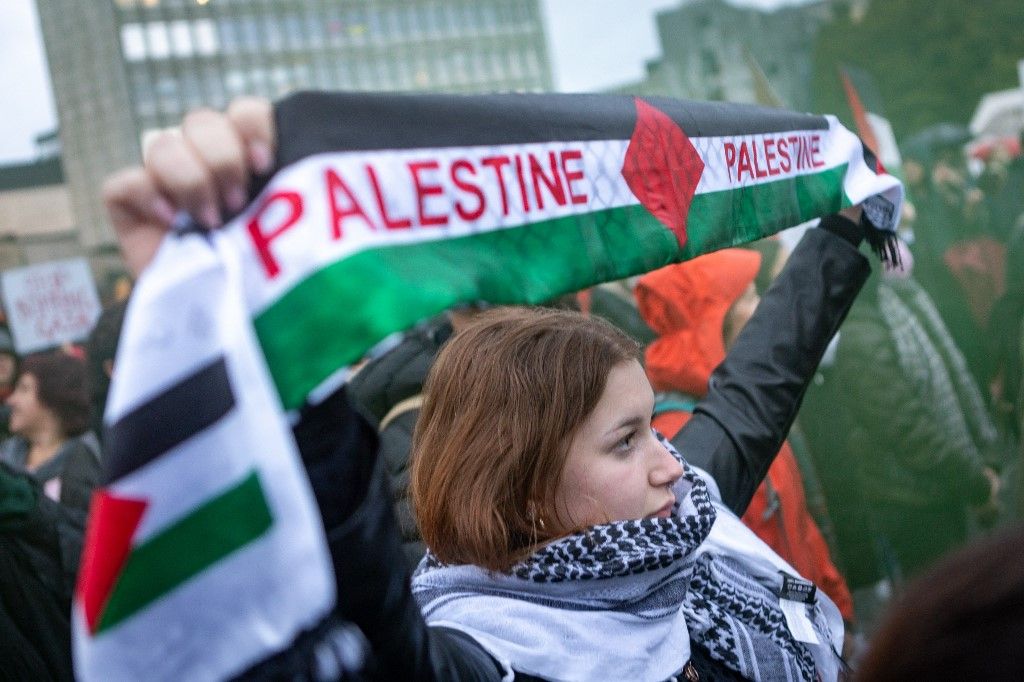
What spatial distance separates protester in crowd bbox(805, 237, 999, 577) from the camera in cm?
376

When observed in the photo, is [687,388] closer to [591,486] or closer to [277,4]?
[591,486]

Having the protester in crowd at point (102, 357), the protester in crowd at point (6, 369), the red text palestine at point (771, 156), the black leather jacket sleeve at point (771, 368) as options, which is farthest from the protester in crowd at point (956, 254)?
the protester in crowd at point (6, 369)

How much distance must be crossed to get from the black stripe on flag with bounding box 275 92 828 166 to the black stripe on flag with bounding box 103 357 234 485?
216mm

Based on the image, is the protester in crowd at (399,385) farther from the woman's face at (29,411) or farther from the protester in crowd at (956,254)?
the protester in crowd at (956,254)

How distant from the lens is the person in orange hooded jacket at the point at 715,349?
284 cm

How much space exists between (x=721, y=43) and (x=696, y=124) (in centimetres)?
423

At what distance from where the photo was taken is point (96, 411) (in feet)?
11.1

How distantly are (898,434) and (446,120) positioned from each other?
3.21 meters

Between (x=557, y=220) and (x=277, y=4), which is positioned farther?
(x=277, y=4)

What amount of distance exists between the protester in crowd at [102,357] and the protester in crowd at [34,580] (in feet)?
1.56

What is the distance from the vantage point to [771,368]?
191 centimetres

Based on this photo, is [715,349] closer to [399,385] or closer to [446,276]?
[399,385]

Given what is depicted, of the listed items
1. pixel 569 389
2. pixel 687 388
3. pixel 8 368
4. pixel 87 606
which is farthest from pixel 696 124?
pixel 8 368

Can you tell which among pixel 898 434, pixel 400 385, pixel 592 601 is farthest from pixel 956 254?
pixel 592 601
